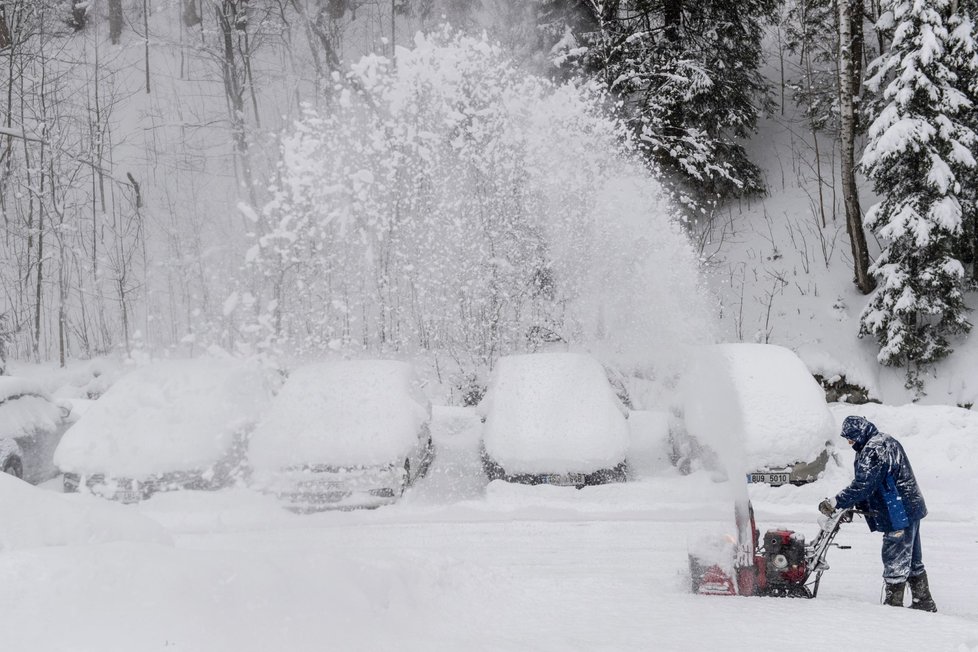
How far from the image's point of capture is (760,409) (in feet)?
28.6

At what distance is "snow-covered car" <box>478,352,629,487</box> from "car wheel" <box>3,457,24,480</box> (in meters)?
5.84

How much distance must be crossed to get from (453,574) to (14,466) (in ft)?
23.1

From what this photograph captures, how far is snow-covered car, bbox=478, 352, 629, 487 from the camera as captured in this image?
8.45 metres

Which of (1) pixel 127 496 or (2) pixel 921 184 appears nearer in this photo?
(1) pixel 127 496

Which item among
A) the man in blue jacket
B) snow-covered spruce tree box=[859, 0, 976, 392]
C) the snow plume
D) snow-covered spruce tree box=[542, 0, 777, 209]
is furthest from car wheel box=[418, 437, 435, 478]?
snow-covered spruce tree box=[542, 0, 777, 209]

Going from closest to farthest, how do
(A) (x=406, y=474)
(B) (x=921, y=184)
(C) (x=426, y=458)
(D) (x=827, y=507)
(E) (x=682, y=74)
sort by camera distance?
(D) (x=827, y=507), (A) (x=406, y=474), (C) (x=426, y=458), (B) (x=921, y=184), (E) (x=682, y=74)

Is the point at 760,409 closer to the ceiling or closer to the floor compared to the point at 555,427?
closer to the ceiling

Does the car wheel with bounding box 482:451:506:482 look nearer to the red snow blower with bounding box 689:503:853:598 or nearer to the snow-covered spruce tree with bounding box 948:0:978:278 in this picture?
the red snow blower with bounding box 689:503:853:598

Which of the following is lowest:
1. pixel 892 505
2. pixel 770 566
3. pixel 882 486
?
pixel 770 566

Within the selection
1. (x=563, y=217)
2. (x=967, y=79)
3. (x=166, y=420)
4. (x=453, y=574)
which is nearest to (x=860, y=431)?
(x=453, y=574)

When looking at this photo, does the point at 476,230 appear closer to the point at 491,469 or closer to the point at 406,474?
the point at 491,469

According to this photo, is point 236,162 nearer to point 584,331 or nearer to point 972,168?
point 584,331

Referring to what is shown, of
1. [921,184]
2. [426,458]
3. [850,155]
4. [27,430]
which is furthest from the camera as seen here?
[850,155]

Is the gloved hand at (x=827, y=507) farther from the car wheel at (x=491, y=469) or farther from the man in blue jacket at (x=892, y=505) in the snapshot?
the car wheel at (x=491, y=469)
